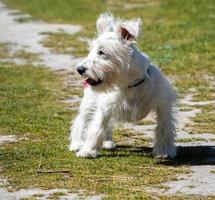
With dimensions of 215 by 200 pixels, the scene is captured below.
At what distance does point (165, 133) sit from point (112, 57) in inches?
48.6

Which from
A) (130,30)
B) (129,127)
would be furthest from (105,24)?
(129,127)

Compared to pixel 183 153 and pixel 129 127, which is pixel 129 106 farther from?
pixel 129 127

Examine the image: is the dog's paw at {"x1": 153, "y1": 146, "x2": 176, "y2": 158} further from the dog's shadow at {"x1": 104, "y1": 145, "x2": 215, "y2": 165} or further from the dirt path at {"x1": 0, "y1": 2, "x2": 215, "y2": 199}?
the dirt path at {"x1": 0, "y1": 2, "x2": 215, "y2": 199}

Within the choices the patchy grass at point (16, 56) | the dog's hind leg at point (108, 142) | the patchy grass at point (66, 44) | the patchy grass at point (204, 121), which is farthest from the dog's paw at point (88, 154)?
the patchy grass at point (66, 44)

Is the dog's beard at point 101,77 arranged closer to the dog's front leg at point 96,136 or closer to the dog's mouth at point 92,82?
the dog's mouth at point 92,82

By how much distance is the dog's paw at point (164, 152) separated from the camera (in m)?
9.76

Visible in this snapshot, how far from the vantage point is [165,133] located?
9.87 metres

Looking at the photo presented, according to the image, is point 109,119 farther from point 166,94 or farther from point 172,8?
point 172,8

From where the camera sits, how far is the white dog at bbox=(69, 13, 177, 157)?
9398 mm

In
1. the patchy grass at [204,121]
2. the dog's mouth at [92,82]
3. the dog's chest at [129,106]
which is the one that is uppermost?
the dog's mouth at [92,82]

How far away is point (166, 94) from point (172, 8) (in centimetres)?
2192

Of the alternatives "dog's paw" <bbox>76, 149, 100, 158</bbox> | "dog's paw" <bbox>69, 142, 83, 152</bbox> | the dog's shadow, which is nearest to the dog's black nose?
"dog's paw" <bbox>76, 149, 100, 158</bbox>

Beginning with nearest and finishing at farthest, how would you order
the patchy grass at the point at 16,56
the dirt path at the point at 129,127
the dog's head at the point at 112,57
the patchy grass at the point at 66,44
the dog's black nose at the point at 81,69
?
the dirt path at the point at 129,127, the dog's black nose at the point at 81,69, the dog's head at the point at 112,57, the patchy grass at the point at 16,56, the patchy grass at the point at 66,44

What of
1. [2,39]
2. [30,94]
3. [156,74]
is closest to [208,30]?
[2,39]
